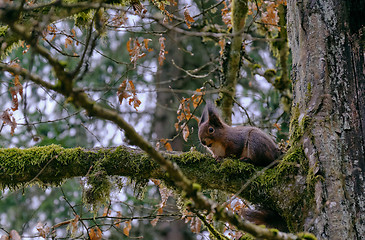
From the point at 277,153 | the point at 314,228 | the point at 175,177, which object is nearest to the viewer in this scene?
the point at 175,177

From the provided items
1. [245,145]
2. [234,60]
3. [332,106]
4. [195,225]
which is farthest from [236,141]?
[332,106]

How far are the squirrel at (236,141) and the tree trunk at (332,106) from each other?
34.3 inches

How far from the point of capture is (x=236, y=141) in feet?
18.4

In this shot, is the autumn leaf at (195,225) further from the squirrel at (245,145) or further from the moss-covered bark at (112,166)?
the moss-covered bark at (112,166)

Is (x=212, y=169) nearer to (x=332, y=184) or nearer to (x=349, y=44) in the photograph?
(x=332, y=184)

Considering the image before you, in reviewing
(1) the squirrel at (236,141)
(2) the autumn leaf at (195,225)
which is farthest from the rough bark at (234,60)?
(2) the autumn leaf at (195,225)

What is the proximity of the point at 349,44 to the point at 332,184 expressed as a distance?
140cm

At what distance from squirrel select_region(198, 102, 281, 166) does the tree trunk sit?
87cm

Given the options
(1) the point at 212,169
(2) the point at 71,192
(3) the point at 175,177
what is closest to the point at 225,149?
(1) the point at 212,169

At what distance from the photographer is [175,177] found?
221 cm

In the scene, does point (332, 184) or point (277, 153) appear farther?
point (277, 153)

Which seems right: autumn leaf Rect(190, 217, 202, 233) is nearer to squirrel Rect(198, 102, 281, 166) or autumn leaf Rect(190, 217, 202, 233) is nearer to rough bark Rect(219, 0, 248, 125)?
Result: squirrel Rect(198, 102, 281, 166)

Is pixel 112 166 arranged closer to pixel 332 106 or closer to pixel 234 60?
pixel 332 106

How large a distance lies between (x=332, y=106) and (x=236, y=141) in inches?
80.0
